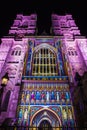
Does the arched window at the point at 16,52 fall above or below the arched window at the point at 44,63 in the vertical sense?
above

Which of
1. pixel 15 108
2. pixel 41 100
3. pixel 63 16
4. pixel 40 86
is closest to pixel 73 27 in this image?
pixel 63 16

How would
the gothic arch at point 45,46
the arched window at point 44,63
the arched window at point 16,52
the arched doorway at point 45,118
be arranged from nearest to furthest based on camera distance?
the arched doorway at point 45,118 → the arched window at point 44,63 → the arched window at point 16,52 → the gothic arch at point 45,46

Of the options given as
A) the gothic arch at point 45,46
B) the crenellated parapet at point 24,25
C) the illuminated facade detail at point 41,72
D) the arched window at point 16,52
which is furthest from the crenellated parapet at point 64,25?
the arched window at point 16,52

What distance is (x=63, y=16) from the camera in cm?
Answer: 3120

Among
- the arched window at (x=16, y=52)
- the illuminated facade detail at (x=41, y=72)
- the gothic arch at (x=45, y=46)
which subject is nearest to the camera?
the illuminated facade detail at (x=41, y=72)

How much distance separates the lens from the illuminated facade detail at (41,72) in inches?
514

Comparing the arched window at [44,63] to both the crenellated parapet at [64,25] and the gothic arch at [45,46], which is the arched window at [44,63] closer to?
the gothic arch at [45,46]

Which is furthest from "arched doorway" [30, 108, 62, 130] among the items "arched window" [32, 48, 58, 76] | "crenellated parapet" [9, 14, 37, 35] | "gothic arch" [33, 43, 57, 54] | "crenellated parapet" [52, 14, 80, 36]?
"crenellated parapet" [9, 14, 37, 35]

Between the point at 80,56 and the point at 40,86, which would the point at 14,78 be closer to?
the point at 40,86

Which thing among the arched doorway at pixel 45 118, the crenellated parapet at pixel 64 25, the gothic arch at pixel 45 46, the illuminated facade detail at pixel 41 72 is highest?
the crenellated parapet at pixel 64 25

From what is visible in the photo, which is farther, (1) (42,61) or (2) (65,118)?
(1) (42,61)

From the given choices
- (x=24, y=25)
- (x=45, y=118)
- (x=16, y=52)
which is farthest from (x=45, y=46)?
(x=45, y=118)

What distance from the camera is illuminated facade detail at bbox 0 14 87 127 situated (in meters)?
13.1

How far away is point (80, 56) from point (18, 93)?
943 centimetres
